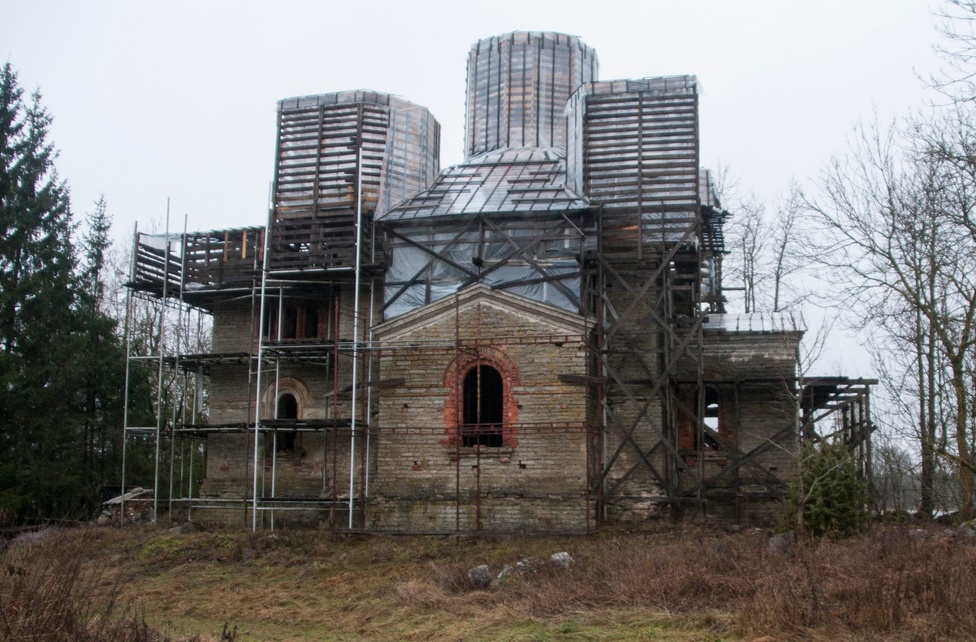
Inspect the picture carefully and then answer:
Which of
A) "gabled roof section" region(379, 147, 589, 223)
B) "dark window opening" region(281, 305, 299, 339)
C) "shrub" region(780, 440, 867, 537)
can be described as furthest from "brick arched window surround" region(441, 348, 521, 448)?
"shrub" region(780, 440, 867, 537)

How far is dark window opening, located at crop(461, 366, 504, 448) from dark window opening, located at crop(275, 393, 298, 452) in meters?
4.56

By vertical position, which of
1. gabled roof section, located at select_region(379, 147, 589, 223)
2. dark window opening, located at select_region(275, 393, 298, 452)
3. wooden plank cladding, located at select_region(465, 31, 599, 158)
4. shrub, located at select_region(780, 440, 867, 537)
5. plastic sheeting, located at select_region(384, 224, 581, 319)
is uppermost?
wooden plank cladding, located at select_region(465, 31, 599, 158)

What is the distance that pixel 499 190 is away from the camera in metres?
22.9

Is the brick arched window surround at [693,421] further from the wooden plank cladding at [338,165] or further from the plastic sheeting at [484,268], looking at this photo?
the wooden plank cladding at [338,165]

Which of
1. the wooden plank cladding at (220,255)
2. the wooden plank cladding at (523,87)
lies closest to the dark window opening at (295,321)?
the wooden plank cladding at (220,255)

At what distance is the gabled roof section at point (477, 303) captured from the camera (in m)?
19.9

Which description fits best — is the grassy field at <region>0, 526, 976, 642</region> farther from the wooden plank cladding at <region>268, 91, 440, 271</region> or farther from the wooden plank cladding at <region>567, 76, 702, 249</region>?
the wooden plank cladding at <region>268, 91, 440, 271</region>

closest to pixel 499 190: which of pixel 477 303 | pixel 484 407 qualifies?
pixel 477 303

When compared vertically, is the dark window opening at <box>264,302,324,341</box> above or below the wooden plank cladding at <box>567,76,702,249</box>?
below

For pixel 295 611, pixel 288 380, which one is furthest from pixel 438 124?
pixel 295 611

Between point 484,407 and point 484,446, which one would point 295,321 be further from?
point 484,446

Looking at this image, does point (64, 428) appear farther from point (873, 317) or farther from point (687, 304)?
point (873, 317)

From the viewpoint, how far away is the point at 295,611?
1391cm

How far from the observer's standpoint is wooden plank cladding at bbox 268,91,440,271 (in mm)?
22859
